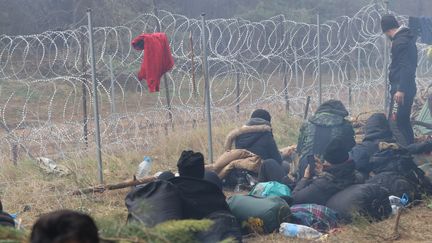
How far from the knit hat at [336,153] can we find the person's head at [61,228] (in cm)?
447

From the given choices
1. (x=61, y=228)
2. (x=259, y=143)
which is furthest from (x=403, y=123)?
(x=61, y=228)

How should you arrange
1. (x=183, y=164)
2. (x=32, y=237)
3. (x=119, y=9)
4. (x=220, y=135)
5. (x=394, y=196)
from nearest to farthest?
(x=32, y=237) → (x=183, y=164) → (x=394, y=196) → (x=220, y=135) → (x=119, y=9)

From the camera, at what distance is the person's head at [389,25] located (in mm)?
8906

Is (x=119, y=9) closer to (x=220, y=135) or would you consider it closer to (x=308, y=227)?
(x=220, y=135)

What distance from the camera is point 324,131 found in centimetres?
773

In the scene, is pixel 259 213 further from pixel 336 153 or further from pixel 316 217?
pixel 336 153

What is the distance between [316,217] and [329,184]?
0.44m

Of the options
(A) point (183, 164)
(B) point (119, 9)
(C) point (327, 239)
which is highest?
(B) point (119, 9)

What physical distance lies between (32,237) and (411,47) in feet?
24.3

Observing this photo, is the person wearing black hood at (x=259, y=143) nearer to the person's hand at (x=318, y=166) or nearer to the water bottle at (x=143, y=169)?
the water bottle at (x=143, y=169)

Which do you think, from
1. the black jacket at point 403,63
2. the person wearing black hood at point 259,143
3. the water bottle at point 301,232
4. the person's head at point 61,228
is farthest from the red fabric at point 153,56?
the person's head at point 61,228

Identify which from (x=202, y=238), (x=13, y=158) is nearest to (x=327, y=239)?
(x=202, y=238)

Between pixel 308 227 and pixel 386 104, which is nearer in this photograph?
pixel 308 227

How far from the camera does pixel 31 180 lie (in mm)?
7445
